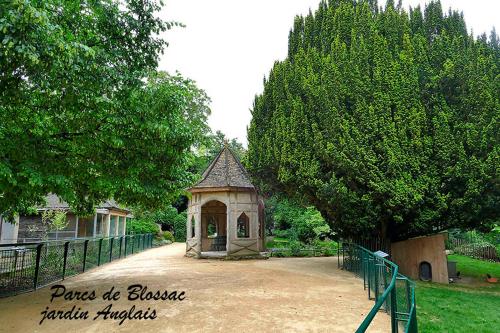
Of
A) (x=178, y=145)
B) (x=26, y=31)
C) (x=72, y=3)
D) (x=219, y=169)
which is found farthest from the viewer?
(x=219, y=169)

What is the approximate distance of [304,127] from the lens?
48.8ft

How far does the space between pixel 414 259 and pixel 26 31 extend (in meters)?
14.7

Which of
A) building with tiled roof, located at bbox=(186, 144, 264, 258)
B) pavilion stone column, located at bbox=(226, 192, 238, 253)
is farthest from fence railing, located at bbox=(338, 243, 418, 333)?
pavilion stone column, located at bbox=(226, 192, 238, 253)

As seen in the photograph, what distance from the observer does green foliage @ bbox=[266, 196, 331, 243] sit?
965 inches

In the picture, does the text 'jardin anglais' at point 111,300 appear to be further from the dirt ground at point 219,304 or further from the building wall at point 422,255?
the building wall at point 422,255

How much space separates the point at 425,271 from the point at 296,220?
13110 mm

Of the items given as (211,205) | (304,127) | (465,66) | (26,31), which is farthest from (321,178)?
(211,205)

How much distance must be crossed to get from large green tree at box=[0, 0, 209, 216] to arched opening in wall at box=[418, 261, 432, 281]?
10419 millimetres

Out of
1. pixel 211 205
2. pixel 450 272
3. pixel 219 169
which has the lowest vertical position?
pixel 450 272

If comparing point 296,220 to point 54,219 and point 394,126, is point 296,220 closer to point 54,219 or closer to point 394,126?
point 394,126

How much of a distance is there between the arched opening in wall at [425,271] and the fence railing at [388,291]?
10.2 feet

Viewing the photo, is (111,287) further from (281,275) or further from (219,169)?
(219,169)

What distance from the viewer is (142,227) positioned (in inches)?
1320

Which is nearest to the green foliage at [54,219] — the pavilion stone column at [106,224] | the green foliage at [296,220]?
the pavilion stone column at [106,224]
